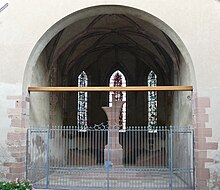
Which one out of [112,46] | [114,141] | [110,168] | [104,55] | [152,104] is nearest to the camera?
[110,168]

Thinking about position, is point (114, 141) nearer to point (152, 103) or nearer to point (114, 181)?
point (114, 181)

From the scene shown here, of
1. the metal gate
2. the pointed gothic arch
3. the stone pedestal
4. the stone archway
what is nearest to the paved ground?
the metal gate

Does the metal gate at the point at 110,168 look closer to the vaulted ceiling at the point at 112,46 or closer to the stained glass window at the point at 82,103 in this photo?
the stained glass window at the point at 82,103

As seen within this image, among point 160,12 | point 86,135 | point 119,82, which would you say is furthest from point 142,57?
point 160,12

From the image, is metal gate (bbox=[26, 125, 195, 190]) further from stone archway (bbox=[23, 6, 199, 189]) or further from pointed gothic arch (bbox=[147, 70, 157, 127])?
pointed gothic arch (bbox=[147, 70, 157, 127])

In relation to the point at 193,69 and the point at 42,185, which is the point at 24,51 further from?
the point at 193,69

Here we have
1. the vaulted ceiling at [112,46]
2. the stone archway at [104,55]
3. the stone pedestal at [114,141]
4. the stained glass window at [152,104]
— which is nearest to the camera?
the stone archway at [104,55]

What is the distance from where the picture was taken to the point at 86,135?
56.5 ft

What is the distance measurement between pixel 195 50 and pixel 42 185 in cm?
571

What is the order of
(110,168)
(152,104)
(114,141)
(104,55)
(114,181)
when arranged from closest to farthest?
(114,181)
(110,168)
(114,141)
(152,104)
(104,55)

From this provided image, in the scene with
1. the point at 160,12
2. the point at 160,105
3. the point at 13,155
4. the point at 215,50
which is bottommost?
the point at 13,155

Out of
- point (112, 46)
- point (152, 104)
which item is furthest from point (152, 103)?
point (112, 46)

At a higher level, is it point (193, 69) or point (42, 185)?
point (193, 69)

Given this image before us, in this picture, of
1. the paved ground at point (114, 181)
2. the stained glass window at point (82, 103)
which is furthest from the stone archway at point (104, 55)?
the paved ground at point (114, 181)
